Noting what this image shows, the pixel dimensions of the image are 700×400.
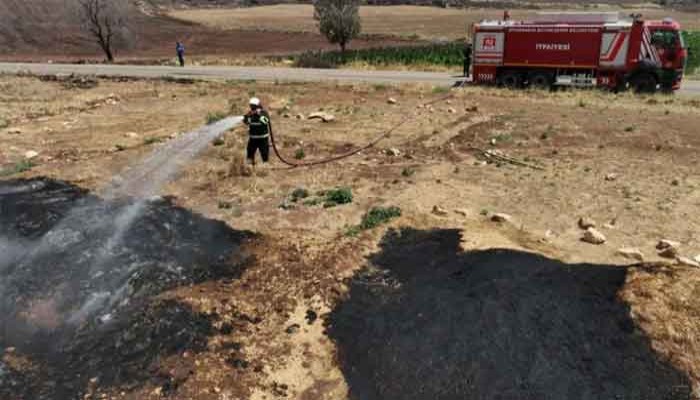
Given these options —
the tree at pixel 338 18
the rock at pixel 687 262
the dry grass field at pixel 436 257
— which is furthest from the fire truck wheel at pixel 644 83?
the tree at pixel 338 18

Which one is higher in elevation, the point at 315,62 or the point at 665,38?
the point at 665,38

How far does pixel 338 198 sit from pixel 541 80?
1682cm

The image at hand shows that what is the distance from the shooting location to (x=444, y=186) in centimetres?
1216

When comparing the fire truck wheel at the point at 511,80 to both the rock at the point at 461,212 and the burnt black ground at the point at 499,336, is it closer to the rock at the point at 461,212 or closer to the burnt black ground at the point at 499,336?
→ the rock at the point at 461,212

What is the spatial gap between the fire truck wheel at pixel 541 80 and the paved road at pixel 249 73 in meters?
4.31

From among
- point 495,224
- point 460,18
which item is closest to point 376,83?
point 495,224

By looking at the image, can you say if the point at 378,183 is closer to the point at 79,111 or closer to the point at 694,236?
the point at 694,236

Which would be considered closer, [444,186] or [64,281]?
[64,281]

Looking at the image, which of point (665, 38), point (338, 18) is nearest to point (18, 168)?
point (665, 38)

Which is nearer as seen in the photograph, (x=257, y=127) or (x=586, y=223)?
(x=586, y=223)

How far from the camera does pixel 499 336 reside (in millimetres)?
6180

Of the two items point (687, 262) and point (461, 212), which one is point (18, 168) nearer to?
point (461, 212)

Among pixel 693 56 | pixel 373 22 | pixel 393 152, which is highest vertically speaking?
pixel 373 22

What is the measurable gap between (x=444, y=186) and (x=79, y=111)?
1600 cm
